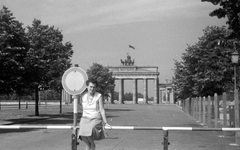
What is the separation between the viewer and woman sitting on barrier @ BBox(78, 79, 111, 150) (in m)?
7.28

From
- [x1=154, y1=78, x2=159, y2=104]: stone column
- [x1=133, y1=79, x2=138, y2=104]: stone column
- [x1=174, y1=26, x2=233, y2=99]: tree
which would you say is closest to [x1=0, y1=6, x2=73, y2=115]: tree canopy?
[x1=174, y1=26, x2=233, y2=99]: tree

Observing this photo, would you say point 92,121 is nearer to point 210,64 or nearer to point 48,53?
point 210,64

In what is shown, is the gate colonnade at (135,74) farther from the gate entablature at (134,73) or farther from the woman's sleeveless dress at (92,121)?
the woman's sleeveless dress at (92,121)

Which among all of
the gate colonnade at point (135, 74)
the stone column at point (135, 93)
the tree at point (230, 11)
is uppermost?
the gate colonnade at point (135, 74)

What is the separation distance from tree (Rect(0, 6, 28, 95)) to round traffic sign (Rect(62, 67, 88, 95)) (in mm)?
16251

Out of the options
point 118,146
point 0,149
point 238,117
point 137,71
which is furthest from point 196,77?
point 137,71

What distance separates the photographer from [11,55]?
994 inches

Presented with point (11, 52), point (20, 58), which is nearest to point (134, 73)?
point (20, 58)

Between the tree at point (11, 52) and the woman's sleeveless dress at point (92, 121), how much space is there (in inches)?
689

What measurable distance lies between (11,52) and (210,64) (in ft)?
47.9

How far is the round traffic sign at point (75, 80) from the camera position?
845 centimetres

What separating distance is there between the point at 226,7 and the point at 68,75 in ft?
20.8

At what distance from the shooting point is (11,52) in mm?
25344

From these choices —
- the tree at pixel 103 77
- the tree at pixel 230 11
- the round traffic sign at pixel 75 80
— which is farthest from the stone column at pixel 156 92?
the round traffic sign at pixel 75 80
